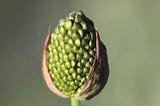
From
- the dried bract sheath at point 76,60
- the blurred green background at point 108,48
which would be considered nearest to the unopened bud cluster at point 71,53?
the dried bract sheath at point 76,60

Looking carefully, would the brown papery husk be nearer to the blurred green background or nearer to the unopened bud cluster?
the unopened bud cluster

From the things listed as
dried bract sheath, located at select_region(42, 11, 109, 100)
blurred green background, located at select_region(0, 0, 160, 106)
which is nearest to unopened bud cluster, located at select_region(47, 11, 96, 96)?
dried bract sheath, located at select_region(42, 11, 109, 100)

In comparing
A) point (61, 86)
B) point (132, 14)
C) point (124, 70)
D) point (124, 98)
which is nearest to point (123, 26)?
point (132, 14)


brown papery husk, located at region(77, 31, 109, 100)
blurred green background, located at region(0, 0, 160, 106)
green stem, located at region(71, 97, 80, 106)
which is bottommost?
green stem, located at region(71, 97, 80, 106)

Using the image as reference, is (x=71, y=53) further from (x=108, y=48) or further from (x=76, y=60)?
(x=108, y=48)

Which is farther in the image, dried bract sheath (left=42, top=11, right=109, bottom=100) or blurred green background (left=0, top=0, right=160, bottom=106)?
blurred green background (left=0, top=0, right=160, bottom=106)

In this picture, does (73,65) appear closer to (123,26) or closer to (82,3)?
(123,26)

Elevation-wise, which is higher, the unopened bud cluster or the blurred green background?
the blurred green background
